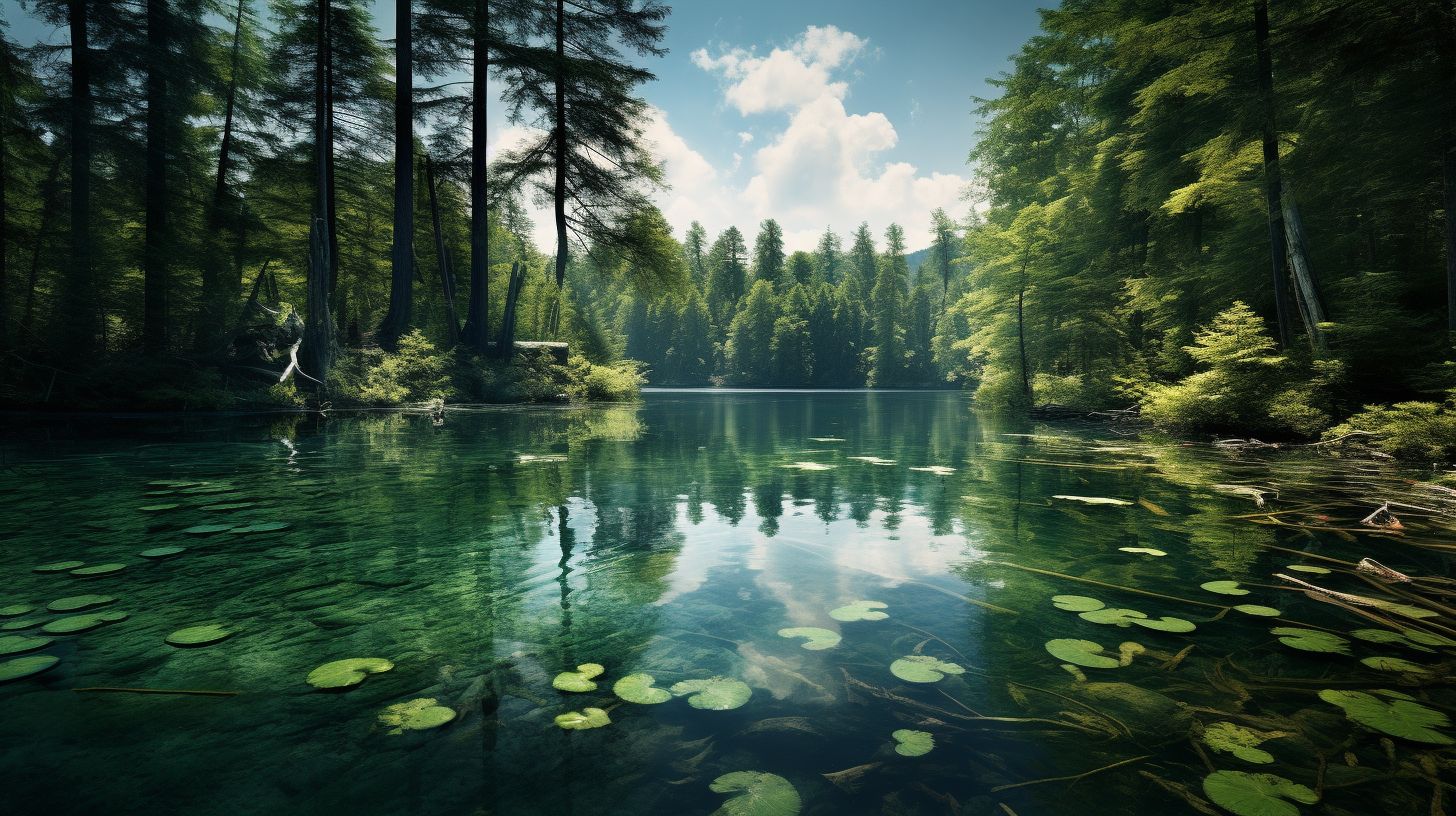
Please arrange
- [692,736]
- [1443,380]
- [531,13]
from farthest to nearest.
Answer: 1. [531,13]
2. [1443,380]
3. [692,736]

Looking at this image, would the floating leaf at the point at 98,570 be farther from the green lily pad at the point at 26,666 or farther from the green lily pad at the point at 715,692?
the green lily pad at the point at 715,692

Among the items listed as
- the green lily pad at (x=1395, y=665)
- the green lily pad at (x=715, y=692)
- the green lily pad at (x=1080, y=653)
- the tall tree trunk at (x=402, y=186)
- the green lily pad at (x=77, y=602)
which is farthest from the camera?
the tall tree trunk at (x=402, y=186)

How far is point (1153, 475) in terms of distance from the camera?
293 inches

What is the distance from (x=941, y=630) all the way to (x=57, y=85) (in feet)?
72.6

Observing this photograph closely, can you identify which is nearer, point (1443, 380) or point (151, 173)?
point (1443, 380)

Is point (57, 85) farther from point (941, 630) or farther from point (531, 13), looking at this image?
point (941, 630)

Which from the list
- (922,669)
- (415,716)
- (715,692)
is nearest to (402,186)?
(415,716)

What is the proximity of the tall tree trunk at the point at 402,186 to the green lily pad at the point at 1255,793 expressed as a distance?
21.7 metres

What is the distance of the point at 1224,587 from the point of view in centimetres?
341

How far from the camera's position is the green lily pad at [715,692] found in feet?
7.39

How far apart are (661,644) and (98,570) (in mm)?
3642

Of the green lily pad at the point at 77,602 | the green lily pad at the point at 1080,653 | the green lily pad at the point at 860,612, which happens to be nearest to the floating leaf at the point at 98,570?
the green lily pad at the point at 77,602

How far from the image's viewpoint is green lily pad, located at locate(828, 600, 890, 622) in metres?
3.14

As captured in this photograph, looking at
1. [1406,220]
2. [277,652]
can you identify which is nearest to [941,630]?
[277,652]
